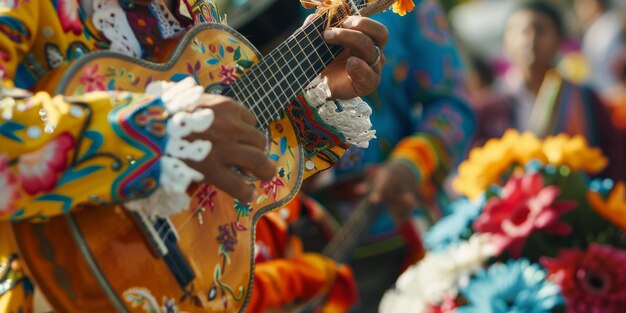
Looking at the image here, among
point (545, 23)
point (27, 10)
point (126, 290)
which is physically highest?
point (27, 10)

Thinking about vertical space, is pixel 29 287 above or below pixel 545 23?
above

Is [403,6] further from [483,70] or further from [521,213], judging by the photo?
[483,70]

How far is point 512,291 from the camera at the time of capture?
2631 mm

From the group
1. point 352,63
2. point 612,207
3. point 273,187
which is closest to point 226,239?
point 273,187

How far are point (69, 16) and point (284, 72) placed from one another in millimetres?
428

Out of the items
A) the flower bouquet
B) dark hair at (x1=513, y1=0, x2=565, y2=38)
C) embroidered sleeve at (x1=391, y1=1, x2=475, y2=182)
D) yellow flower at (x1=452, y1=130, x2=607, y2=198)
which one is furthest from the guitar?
dark hair at (x1=513, y1=0, x2=565, y2=38)

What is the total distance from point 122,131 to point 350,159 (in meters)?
2.19

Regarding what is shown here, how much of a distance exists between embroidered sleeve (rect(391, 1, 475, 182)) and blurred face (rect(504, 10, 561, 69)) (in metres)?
1.48

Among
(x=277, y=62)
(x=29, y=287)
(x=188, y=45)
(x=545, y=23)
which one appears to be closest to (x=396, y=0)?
(x=277, y=62)

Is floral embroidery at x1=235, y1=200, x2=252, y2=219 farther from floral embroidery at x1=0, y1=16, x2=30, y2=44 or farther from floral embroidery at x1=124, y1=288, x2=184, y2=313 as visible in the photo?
floral embroidery at x1=0, y1=16, x2=30, y2=44

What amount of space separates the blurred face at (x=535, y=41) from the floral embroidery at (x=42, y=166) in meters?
4.27

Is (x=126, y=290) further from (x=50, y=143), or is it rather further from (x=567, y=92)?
(x=567, y=92)

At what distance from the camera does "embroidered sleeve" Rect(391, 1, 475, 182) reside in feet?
13.0

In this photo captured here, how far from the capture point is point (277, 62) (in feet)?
6.47
